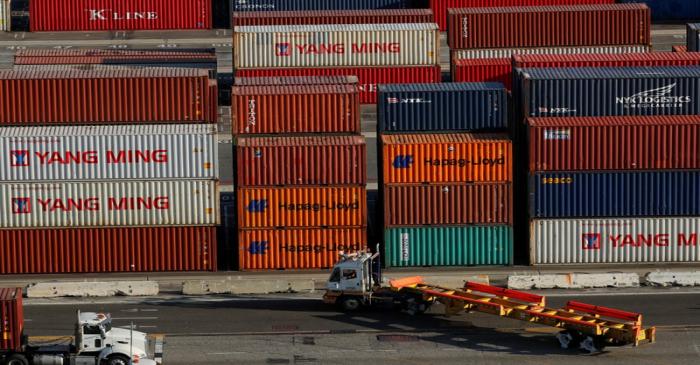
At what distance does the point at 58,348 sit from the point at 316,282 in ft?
52.2

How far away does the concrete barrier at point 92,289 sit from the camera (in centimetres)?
6469

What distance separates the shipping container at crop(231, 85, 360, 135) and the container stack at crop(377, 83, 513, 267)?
A: 1.76m

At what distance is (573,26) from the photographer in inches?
3735

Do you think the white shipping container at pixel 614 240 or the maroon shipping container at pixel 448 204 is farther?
the white shipping container at pixel 614 240

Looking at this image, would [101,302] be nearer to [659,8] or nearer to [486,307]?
[486,307]

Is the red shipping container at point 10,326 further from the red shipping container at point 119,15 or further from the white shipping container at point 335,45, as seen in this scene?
the red shipping container at point 119,15

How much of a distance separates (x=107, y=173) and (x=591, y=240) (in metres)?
22.5

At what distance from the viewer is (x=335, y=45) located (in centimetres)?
9594

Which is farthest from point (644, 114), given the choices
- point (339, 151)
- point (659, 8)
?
point (659, 8)

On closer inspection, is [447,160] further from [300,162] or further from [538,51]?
[538,51]

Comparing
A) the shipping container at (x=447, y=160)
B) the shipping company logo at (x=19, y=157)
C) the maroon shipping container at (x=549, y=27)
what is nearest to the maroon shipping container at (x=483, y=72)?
the maroon shipping container at (x=549, y=27)

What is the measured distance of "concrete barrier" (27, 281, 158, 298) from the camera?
64688 millimetres

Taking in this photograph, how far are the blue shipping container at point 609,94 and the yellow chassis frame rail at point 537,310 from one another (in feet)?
36.2

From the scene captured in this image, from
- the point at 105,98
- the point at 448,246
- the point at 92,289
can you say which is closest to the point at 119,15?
the point at 105,98
